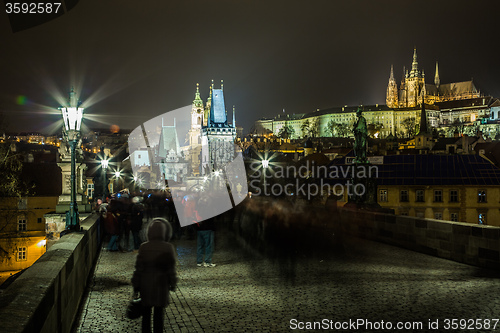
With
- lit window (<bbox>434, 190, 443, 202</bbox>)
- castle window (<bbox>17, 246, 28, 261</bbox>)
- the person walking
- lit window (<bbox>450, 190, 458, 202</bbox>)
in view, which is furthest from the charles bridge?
lit window (<bbox>450, 190, 458, 202</bbox>)

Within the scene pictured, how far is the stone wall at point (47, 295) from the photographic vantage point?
12.3 feet

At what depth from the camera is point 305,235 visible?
50.7 feet

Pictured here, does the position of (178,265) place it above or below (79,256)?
below

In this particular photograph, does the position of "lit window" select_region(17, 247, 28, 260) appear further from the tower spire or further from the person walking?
the person walking

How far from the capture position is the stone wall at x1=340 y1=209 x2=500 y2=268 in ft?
30.5

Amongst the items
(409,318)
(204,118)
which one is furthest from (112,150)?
(409,318)

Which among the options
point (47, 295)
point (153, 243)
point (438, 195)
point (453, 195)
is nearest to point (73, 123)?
point (153, 243)

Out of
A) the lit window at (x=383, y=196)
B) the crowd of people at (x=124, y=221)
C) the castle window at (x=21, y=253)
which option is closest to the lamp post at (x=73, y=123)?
the crowd of people at (x=124, y=221)

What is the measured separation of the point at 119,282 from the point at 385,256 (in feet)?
19.1

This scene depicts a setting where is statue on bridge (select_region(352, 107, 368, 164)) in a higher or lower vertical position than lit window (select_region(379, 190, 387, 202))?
higher

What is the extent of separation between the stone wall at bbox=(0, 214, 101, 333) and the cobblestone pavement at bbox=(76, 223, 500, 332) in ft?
1.50

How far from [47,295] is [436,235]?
8743mm

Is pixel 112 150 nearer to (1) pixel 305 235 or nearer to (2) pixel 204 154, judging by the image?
(2) pixel 204 154

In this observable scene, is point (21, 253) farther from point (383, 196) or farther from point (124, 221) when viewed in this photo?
point (383, 196)
